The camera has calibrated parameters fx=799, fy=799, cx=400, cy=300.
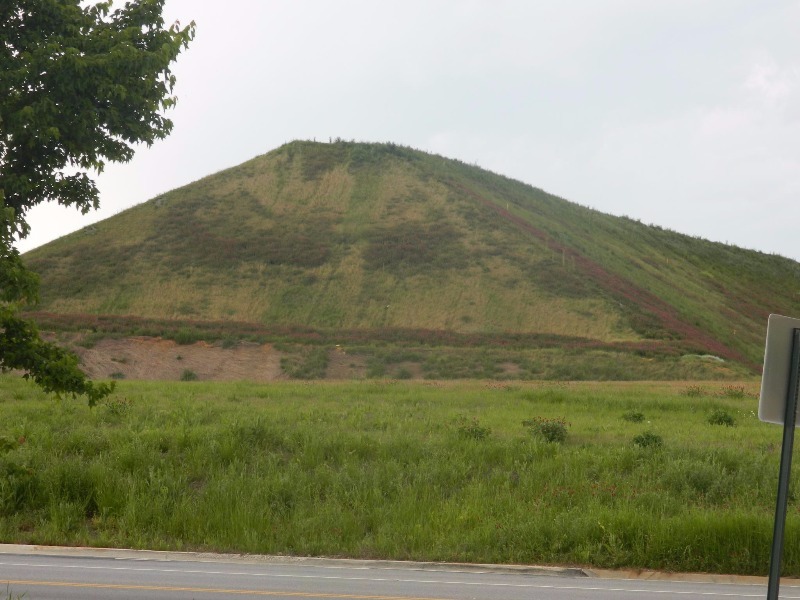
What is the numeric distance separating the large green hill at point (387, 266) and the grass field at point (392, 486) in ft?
104

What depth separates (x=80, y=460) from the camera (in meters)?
14.7

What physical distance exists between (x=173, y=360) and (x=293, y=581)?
34344 millimetres

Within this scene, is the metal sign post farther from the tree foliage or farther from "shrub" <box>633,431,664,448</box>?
"shrub" <box>633,431,664,448</box>

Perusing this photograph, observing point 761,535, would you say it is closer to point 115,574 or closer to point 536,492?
point 536,492

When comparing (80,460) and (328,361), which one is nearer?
(80,460)

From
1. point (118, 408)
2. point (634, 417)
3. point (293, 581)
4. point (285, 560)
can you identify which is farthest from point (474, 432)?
point (118, 408)

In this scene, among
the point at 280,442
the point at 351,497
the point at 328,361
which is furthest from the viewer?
the point at 328,361

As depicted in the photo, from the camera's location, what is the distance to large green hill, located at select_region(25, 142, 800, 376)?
53.3m

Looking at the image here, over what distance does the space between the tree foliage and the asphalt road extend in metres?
2.42

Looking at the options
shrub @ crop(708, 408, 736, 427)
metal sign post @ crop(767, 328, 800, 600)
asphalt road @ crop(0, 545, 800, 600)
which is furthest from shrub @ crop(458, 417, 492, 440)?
metal sign post @ crop(767, 328, 800, 600)

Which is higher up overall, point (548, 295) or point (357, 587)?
point (548, 295)

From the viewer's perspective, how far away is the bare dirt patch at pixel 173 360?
1575 inches

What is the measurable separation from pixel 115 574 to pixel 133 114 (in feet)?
22.4

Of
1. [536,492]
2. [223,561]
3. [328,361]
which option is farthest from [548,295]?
[223,561]
